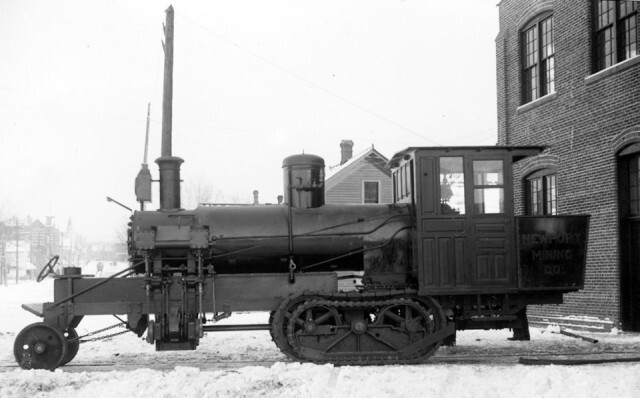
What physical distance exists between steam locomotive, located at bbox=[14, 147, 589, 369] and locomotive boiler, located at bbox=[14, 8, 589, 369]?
0.06 feet

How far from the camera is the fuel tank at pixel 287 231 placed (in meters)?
9.61

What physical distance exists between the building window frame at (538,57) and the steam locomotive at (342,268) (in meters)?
7.22

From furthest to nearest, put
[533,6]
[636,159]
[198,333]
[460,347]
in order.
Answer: [533,6] → [636,159] → [460,347] → [198,333]

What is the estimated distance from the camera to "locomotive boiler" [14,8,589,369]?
924cm

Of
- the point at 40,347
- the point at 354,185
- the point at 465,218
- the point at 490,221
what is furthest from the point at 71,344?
the point at 354,185

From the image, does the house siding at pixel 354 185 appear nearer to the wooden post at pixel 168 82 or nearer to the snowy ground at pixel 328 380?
the wooden post at pixel 168 82

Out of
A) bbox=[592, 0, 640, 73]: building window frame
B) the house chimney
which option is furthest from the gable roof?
bbox=[592, 0, 640, 73]: building window frame

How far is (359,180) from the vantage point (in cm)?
3388

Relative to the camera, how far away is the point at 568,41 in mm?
15117

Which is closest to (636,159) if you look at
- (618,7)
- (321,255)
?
(618,7)

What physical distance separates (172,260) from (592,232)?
8962 mm

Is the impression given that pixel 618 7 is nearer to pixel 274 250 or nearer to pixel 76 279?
pixel 274 250

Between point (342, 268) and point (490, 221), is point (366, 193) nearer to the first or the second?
point (342, 268)

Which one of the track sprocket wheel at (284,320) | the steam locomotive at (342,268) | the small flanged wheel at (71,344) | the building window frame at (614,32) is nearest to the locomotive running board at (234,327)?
the steam locomotive at (342,268)
